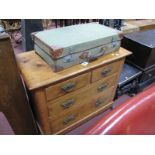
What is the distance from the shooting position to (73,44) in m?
0.94

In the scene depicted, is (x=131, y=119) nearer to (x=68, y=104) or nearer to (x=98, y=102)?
(x=68, y=104)

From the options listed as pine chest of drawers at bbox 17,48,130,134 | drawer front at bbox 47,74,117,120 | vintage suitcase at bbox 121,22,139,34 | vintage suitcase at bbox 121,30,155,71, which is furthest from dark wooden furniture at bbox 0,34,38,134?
vintage suitcase at bbox 121,22,139,34

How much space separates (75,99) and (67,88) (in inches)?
7.1

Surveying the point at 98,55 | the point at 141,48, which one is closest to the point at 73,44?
the point at 98,55

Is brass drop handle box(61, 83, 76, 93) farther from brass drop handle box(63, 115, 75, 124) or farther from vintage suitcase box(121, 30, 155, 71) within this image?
vintage suitcase box(121, 30, 155, 71)

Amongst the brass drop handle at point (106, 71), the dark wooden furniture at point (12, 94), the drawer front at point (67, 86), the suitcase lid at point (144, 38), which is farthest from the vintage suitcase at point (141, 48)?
the dark wooden furniture at point (12, 94)

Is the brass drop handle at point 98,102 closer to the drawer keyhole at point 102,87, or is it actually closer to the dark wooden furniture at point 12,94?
the drawer keyhole at point 102,87

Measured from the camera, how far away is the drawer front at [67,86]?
3.18ft

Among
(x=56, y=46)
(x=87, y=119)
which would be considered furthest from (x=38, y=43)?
(x=87, y=119)

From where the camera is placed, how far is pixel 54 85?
0.95 metres

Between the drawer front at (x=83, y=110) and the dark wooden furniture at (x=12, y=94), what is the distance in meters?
0.21

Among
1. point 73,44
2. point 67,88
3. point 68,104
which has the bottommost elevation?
point 68,104
